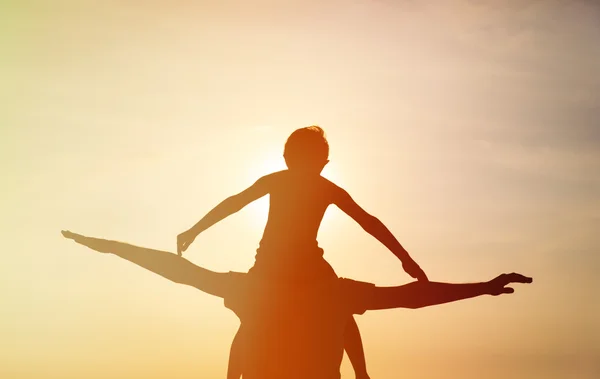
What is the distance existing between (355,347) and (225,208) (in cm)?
256

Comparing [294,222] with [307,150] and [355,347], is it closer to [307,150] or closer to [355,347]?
[307,150]

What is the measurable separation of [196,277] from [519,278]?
4198 mm

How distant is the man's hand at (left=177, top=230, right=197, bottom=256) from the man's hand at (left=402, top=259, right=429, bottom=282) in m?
2.90

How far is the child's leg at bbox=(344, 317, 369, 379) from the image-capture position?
1212 cm

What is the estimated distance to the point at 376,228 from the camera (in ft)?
39.7

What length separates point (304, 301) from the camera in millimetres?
11859

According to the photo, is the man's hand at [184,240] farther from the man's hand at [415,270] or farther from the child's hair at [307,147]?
the man's hand at [415,270]

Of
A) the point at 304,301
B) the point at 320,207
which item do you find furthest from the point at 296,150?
the point at 304,301

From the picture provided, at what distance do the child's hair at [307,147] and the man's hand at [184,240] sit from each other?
168 cm

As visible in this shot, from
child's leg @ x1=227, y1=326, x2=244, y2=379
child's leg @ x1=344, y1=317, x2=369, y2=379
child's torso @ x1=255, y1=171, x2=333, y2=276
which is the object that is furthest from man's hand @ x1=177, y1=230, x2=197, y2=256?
child's leg @ x1=344, y1=317, x2=369, y2=379

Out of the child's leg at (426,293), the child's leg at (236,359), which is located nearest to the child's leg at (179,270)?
the child's leg at (236,359)

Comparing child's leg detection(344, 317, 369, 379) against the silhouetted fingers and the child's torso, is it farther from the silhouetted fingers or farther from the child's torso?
the silhouetted fingers

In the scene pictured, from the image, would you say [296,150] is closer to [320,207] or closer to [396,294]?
[320,207]

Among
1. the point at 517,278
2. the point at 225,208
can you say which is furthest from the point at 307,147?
the point at 517,278
